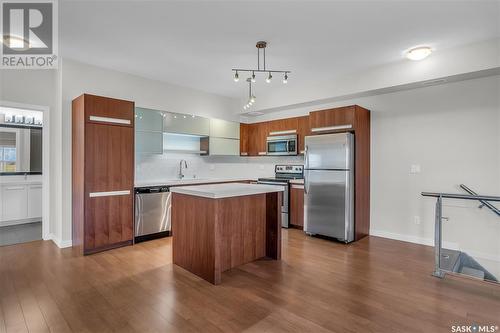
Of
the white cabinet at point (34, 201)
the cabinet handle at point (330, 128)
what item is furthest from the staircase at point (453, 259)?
the white cabinet at point (34, 201)

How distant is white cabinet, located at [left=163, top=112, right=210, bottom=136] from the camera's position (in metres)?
4.79

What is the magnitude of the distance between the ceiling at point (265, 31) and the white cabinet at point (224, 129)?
1564 millimetres

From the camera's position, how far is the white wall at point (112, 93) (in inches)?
151

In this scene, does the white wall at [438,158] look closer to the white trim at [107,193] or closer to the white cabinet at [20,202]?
the white trim at [107,193]

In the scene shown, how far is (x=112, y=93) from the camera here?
4234 millimetres

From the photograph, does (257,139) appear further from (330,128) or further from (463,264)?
(463,264)

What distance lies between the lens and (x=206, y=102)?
18.5 ft

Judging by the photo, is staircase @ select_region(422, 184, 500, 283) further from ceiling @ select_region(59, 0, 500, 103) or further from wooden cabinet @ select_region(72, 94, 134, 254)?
wooden cabinet @ select_region(72, 94, 134, 254)

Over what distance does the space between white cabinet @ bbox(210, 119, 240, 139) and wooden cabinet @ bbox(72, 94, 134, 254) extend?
1906mm

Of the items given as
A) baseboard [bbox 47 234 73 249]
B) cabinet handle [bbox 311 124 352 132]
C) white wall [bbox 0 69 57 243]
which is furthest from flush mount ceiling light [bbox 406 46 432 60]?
baseboard [bbox 47 234 73 249]

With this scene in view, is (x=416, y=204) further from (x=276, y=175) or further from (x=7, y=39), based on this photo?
(x=7, y=39)

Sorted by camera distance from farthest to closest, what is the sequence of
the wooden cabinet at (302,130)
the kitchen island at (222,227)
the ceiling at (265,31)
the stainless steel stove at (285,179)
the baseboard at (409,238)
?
the wooden cabinet at (302,130) < the stainless steel stove at (285,179) < the baseboard at (409,238) < the kitchen island at (222,227) < the ceiling at (265,31)

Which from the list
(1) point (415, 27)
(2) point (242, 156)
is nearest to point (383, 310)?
(1) point (415, 27)

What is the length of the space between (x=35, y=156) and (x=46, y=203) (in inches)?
79.2
